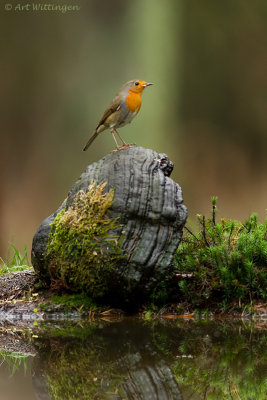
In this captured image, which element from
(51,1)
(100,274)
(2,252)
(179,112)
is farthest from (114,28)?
(100,274)

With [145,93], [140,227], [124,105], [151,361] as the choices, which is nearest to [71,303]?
[140,227]

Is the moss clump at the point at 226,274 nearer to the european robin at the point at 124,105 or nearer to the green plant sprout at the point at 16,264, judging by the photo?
the european robin at the point at 124,105

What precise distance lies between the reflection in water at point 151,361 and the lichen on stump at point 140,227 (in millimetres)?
350

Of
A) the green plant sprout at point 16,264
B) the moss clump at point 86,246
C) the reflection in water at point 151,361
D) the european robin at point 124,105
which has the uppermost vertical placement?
the european robin at point 124,105

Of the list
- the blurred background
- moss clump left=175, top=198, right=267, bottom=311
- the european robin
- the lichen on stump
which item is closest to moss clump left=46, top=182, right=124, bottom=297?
the lichen on stump

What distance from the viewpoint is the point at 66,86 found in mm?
10523

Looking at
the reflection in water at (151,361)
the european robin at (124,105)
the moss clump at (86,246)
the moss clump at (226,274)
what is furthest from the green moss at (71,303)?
the european robin at (124,105)

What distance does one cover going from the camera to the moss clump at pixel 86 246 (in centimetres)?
479

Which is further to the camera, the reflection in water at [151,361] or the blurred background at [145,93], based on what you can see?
the blurred background at [145,93]

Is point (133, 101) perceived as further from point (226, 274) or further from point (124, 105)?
point (226, 274)

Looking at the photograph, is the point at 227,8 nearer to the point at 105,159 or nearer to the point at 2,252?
the point at 2,252

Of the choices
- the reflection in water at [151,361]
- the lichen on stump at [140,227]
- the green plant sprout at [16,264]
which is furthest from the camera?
the green plant sprout at [16,264]

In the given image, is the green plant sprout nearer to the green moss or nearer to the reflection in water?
the green moss

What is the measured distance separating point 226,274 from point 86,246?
3.65 feet
